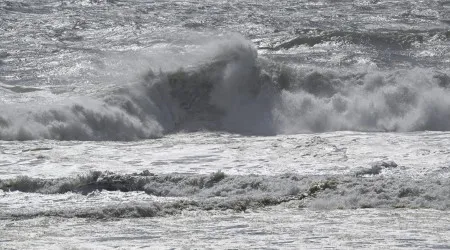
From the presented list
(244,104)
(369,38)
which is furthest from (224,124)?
(369,38)

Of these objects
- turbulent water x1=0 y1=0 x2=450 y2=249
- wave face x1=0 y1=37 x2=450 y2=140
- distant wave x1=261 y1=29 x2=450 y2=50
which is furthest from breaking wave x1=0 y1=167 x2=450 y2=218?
distant wave x1=261 y1=29 x2=450 y2=50

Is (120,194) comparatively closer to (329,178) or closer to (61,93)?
(329,178)

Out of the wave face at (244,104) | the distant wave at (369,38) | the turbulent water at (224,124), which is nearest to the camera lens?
the turbulent water at (224,124)

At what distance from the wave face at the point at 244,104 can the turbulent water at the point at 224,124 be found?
1.3 inches

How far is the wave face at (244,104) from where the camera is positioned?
14.5 m

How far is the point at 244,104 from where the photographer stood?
1623 centimetres

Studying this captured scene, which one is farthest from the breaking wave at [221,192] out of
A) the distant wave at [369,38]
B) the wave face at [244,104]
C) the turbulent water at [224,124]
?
the distant wave at [369,38]

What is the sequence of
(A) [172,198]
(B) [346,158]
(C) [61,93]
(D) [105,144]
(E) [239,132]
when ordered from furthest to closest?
(C) [61,93] < (E) [239,132] < (D) [105,144] < (B) [346,158] < (A) [172,198]

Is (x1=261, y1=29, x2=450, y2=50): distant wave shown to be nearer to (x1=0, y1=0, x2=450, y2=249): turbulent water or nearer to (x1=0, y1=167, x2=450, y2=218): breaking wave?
(x1=0, y1=0, x2=450, y2=249): turbulent water

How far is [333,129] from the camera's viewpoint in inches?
582

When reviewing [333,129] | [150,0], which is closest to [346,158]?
[333,129]

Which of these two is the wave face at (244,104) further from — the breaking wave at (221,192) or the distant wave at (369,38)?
the breaking wave at (221,192)

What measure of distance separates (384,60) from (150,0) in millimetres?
9484

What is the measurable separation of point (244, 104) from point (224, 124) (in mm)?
1037
